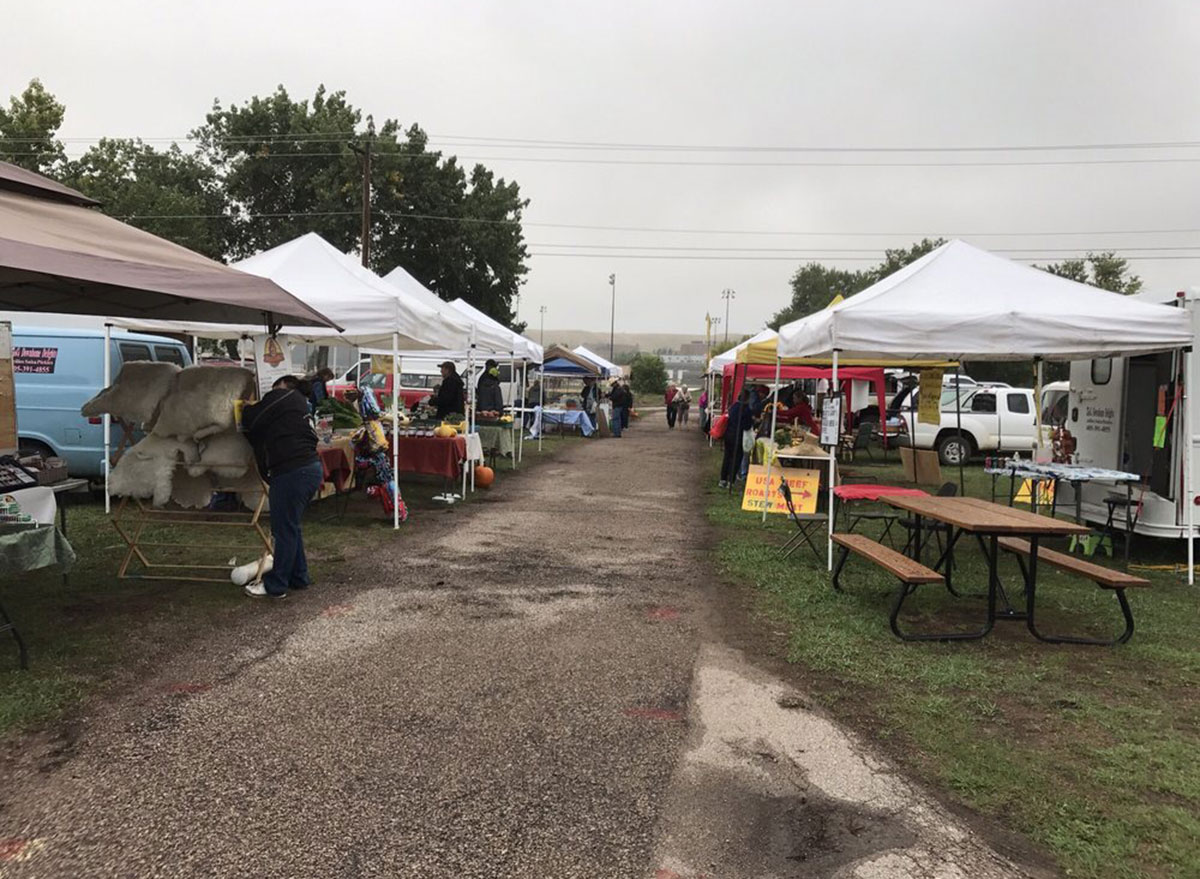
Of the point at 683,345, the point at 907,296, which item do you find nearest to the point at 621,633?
the point at 907,296

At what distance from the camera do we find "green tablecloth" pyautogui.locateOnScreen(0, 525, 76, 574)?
455 cm

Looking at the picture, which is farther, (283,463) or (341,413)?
(341,413)

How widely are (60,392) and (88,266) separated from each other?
6.40 metres

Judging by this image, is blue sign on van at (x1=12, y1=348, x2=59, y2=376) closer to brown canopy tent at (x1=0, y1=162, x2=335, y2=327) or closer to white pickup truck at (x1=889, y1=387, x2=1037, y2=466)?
brown canopy tent at (x1=0, y1=162, x2=335, y2=327)

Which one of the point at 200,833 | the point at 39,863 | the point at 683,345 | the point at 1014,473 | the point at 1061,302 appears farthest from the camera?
the point at 683,345

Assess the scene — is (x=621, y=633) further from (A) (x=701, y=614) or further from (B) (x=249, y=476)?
(B) (x=249, y=476)

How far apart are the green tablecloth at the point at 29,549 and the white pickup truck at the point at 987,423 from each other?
1688 centimetres

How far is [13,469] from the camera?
579 centimetres

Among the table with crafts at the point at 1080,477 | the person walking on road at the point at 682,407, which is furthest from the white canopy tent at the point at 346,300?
the person walking on road at the point at 682,407

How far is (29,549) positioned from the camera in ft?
15.4

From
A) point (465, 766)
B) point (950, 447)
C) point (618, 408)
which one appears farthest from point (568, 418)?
point (465, 766)

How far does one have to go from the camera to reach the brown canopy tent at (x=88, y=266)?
13.8 feet

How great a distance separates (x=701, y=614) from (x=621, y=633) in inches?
33.8

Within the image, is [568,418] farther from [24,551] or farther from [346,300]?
[24,551]
